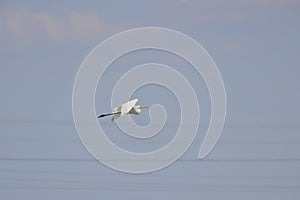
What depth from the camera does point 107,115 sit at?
68.4 feet

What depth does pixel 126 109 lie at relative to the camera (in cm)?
1980

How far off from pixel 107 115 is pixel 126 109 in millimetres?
1089
